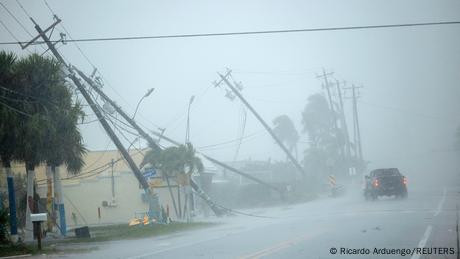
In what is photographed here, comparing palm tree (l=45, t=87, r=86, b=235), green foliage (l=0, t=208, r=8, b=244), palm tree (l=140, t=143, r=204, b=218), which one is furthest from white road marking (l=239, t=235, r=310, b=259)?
palm tree (l=140, t=143, r=204, b=218)

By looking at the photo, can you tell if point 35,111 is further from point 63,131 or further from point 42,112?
point 63,131

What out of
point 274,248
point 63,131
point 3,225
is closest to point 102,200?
point 63,131

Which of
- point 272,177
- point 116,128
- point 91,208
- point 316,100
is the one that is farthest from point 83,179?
point 316,100

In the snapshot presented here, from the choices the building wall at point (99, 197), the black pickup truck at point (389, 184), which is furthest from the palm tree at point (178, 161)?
the black pickup truck at point (389, 184)

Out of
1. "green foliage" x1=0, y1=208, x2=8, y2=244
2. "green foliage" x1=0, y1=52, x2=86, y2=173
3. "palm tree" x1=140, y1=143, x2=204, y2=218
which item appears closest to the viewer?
"green foliage" x1=0, y1=208, x2=8, y2=244

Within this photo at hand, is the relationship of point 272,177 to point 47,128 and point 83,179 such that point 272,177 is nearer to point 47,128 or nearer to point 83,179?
point 83,179

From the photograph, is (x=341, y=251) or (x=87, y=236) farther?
(x=87, y=236)

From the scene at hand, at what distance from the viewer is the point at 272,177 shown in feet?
251

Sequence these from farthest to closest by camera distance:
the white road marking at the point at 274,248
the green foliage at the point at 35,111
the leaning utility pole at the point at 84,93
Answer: the leaning utility pole at the point at 84,93, the green foliage at the point at 35,111, the white road marking at the point at 274,248

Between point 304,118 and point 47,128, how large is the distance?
61.9 metres

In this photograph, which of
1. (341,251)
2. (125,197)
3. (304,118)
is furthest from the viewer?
(304,118)

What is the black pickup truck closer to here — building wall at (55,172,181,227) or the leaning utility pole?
the leaning utility pole

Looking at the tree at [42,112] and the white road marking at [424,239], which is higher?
the tree at [42,112]

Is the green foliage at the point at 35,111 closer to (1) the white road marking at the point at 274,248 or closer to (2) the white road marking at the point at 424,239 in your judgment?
(1) the white road marking at the point at 274,248
